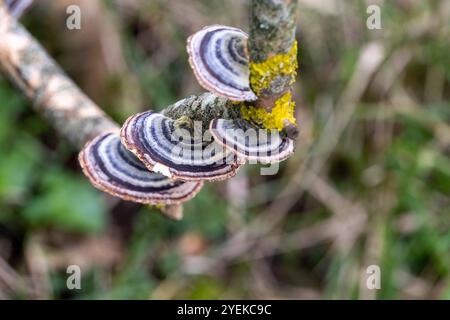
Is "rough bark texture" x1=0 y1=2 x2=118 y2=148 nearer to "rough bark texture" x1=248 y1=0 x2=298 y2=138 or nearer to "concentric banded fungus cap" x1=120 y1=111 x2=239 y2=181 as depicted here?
"concentric banded fungus cap" x1=120 y1=111 x2=239 y2=181

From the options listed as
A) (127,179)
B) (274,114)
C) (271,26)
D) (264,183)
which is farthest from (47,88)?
(264,183)

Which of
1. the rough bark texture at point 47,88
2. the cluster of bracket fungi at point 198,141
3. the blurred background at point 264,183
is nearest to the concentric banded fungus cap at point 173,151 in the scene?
the cluster of bracket fungi at point 198,141

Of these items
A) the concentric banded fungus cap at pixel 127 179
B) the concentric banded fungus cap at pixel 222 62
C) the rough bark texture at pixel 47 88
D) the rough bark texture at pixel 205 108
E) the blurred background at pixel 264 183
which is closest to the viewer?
the concentric banded fungus cap at pixel 222 62

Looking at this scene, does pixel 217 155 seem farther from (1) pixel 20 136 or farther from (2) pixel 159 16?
(2) pixel 159 16

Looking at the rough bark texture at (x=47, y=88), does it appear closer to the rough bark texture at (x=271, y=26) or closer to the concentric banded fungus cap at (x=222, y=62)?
the concentric banded fungus cap at (x=222, y=62)
